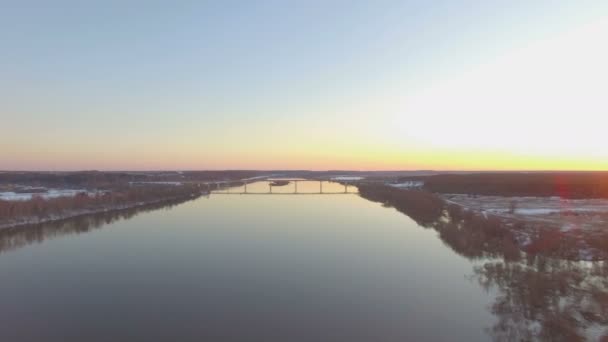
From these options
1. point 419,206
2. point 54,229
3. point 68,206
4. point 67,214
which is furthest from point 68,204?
point 419,206

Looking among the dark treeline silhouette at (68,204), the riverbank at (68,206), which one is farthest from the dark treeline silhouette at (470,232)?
the dark treeline silhouette at (68,204)

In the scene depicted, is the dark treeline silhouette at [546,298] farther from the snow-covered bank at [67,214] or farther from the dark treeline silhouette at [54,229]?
the snow-covered bank at [67,214]

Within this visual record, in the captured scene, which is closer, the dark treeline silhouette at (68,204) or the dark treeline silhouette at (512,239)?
the dark treeline silhouette at (512,239)

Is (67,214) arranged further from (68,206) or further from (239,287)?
(239,287)

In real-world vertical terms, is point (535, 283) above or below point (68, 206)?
below

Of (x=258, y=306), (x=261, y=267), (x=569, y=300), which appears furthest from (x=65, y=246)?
(x=569, y=300)

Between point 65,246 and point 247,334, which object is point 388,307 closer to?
point 247,334
